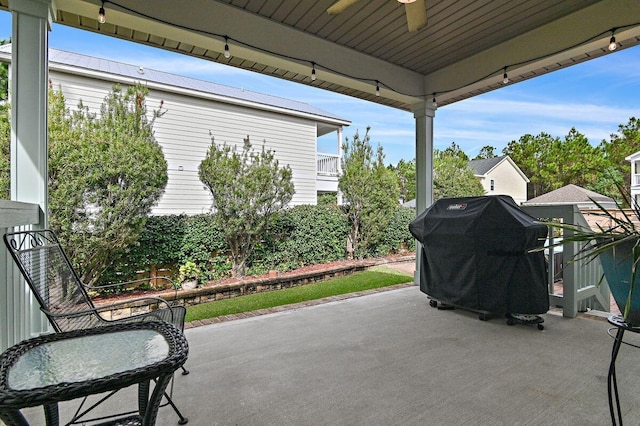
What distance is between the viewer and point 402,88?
495cm

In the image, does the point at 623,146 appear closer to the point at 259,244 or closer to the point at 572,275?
the point at 572,275

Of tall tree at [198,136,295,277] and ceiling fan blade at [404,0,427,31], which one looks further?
tall tree at [198,136,295,277]

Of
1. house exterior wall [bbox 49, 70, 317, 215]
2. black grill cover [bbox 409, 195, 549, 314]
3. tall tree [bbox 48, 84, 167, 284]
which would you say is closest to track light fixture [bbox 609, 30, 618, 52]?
black grill cover [bbox 409, 195, 549, 314]

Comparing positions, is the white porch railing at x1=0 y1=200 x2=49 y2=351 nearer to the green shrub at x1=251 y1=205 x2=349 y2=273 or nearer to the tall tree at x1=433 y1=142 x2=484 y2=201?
the green shrub at x1=251 y1=205 x2=349 y2=273

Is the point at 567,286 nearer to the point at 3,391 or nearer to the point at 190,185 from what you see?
the point at 3,391

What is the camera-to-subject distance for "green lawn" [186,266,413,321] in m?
4.46

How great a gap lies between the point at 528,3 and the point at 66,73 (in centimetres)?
775

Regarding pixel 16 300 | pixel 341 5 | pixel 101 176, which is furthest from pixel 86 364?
pixel 101 176

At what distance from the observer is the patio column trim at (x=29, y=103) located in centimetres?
249

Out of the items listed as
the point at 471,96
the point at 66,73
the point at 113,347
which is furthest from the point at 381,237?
the point at 66,73

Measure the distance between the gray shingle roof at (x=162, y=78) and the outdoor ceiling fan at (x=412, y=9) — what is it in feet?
19.7

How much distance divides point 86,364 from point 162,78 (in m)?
8.34

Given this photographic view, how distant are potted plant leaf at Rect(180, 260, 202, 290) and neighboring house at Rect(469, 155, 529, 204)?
14459mm

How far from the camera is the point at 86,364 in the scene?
1293 mm
